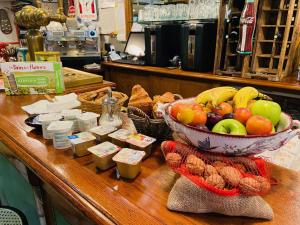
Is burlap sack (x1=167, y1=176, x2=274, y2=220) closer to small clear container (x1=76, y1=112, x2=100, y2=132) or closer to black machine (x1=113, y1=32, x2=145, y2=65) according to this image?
small clear container (x1=76, y1=112, x2=100, y2=132)

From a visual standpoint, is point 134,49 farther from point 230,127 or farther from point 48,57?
point 230,127

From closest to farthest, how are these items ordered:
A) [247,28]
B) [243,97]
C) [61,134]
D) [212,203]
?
1. [212,203]
2. [243,97]
3. [61,134]
4. [247,28]

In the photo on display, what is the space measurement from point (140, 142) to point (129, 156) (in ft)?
0.27

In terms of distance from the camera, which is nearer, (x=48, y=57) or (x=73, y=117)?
(x=73, y=117)

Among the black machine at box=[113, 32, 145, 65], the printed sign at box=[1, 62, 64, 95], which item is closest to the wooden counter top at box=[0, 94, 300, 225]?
the printed sign at box=[1, 62, 64, 95]

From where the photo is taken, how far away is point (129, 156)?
71 cm

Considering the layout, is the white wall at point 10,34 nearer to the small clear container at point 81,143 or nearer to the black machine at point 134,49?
the black machine at point 134,49

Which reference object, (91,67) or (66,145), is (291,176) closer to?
(66,145)

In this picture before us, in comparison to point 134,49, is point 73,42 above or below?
above

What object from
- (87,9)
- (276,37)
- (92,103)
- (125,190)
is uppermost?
(87,9)

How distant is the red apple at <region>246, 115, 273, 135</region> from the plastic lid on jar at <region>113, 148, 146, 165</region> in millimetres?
302

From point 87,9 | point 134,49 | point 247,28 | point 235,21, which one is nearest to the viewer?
point 247,28

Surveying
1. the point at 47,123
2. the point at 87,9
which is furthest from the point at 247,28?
the point at 87,9

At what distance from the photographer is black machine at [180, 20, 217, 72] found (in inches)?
92.1
